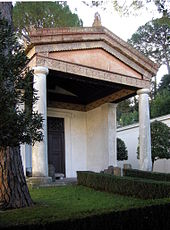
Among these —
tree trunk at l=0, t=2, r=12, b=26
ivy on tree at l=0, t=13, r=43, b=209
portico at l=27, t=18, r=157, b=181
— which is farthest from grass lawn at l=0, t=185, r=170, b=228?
tree trunk at l=0, t=2, r=12, b=26

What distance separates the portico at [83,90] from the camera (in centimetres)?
987

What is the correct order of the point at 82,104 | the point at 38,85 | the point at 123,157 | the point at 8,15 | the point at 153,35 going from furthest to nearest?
the point at 153,35 < the point at 123,157 < the point at 82,104 < the point at 38,85 < the point at 8,15

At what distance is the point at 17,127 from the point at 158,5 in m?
4.68

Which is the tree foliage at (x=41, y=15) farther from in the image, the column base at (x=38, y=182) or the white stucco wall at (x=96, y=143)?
the column base at (x=38, y=182)

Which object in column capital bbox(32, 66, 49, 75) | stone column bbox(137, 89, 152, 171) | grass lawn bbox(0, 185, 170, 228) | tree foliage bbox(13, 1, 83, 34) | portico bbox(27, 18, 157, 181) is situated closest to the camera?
Answer: grass lawn bbox(0, 185, 170, 228)

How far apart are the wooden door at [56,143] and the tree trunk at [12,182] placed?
25.4 feet

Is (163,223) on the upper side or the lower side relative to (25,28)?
lower

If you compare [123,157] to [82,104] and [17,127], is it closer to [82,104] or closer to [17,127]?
[82,104]

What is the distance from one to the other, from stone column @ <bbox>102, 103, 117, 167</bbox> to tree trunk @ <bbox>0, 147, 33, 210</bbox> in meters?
8.22

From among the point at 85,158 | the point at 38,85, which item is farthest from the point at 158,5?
the point at 85,158

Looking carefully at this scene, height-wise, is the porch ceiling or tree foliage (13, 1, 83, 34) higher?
tree foliage (13, 1, 83, 34)

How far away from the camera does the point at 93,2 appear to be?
804 cm

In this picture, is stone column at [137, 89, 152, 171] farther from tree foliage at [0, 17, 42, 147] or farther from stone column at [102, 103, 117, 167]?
tree foliage at [0, 17, 42, 147]

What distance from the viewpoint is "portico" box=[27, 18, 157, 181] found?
32.4 ft
